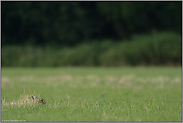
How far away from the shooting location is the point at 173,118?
19.4 feet

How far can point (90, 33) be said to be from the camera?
3934 cm

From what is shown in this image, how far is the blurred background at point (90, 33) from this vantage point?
1203 inches

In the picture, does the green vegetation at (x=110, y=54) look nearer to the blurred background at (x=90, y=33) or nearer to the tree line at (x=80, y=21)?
the blurred background at (x=90, y=33)

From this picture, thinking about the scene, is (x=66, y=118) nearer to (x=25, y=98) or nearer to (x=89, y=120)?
(x=89, y=120)

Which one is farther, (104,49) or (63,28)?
(63,28)

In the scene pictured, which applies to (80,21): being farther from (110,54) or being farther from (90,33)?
(110,54)

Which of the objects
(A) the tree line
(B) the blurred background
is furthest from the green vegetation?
(A) the tree line

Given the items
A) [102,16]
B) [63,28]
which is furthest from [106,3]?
[63,28]

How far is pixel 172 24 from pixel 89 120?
3231cm

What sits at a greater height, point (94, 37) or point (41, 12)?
point (41, 12)

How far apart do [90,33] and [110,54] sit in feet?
30.8

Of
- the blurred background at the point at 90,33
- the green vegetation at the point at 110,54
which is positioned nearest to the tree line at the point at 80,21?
the blurred background at the point at 90,33

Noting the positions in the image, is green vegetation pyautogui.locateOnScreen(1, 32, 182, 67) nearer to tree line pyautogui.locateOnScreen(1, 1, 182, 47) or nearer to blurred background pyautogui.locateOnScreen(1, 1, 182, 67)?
blurred background pyautogui.locateOnScreen(1, 1, 182, 67)

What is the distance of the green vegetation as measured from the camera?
30078 millimetres
